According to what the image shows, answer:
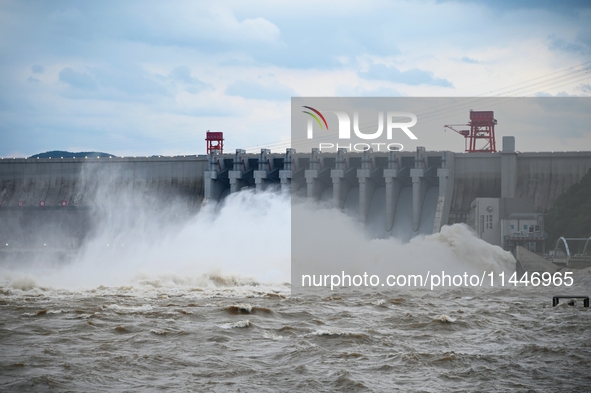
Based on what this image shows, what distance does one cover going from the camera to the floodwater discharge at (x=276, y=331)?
1727 centimetres

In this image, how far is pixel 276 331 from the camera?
23.9 m

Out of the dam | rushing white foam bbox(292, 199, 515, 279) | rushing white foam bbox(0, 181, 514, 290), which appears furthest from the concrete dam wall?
rushing white foam bbox(292, 199, 515, 279)

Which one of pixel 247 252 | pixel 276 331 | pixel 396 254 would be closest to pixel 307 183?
pixel 247 252

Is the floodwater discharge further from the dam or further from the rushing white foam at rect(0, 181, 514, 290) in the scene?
the dam

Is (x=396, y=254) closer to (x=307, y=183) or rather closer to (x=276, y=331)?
(x=307, y=183)

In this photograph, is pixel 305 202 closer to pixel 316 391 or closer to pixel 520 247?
pixel 520 247

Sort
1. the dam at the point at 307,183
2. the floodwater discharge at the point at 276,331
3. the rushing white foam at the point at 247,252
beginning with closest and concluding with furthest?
the floodwater discharge at the point at 276,331
the rushing white foam at the point at 247,252
the dam at the point at 307,183

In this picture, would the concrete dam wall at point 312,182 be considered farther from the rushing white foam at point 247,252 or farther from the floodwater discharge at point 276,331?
the floodwater discharge at point 276,331

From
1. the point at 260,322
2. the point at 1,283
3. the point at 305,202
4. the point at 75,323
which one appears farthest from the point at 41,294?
the point at 305,202

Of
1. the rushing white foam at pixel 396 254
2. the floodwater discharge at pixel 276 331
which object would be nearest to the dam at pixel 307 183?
the rushing white foam at pixel 396 254

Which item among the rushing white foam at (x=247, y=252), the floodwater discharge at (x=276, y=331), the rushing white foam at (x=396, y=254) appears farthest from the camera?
the rushing white foam at (x=396, y=254)

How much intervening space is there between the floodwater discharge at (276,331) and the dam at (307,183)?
11572 mm

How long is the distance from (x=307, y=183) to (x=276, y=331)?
39.7 metres

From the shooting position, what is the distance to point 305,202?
61531mm
